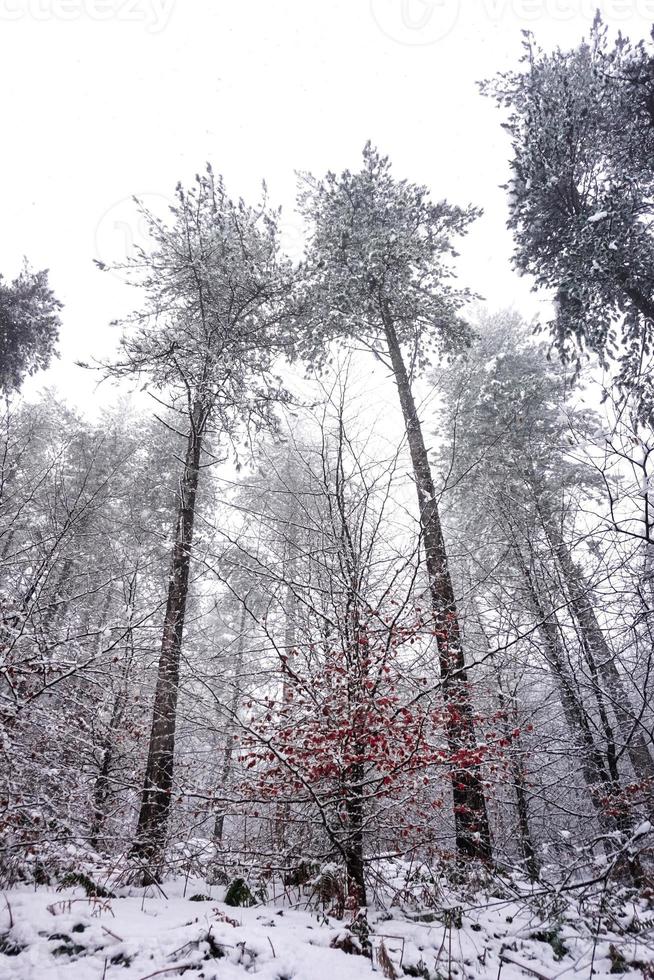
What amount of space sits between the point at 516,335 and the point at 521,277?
20.5 ft

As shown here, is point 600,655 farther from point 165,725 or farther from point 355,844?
point 165,725

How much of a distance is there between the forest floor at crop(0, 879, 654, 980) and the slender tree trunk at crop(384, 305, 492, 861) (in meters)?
0.83

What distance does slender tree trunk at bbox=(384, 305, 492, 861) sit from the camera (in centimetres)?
443

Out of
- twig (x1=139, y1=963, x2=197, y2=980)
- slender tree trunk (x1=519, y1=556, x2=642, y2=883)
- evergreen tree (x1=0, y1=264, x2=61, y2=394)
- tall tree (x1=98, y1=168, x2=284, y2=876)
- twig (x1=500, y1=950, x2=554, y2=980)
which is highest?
evergreen tree (x1=0, y1=264, x2=61, y2=394)

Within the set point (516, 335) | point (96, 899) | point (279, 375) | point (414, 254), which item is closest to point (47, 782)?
point (96, 899)

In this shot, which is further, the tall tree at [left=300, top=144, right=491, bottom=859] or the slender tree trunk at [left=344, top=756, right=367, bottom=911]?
the tall tree at [left=300, top=144, right=491, bottom=859]

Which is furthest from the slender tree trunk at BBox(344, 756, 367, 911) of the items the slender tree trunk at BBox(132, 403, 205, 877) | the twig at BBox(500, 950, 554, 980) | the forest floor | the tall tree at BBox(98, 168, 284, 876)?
the tall tree at BBox(98, 168, 284, 876)

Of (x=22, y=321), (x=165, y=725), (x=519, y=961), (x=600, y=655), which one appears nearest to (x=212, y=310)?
(x=165, y=725)

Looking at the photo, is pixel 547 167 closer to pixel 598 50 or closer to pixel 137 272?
pixel 598 50

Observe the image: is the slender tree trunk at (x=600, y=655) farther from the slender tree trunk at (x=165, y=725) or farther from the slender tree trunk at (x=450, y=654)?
the slender tree trunk at (x=165, y=725)

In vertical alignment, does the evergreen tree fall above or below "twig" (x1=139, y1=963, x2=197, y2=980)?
above

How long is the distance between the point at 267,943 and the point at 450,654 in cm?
312

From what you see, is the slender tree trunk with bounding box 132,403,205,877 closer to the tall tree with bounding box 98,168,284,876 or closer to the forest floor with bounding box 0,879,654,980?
the forest floor with bounding box 0,879,654,980

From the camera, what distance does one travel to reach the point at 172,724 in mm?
7023
